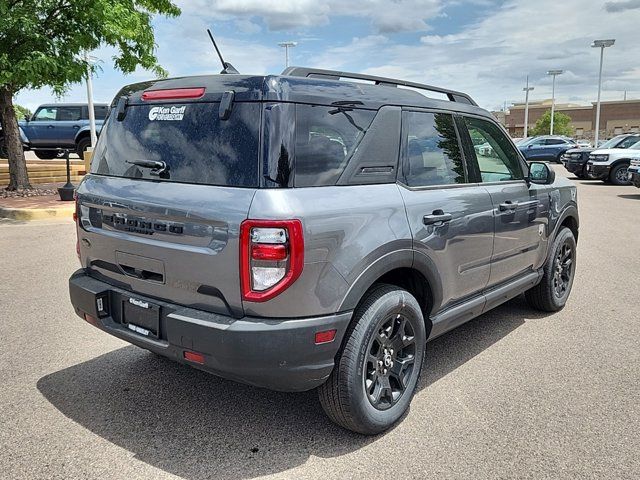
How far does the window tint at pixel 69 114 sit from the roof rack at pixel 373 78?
59.9ft

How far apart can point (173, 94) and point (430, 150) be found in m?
1.61

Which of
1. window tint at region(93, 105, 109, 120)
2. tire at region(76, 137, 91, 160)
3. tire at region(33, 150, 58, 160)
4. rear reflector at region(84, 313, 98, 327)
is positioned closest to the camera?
rear reflector at region(84, 313, 98, 327)

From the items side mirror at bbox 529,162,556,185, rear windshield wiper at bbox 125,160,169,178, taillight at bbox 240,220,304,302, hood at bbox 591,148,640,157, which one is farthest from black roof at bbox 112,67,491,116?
hood at bbox 591,148,640,157

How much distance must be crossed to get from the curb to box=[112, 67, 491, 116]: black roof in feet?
26.6

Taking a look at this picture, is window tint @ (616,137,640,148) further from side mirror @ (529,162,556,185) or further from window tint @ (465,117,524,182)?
window tint @ (465,117,524,182)

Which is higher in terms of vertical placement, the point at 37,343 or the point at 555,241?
the point at 555,241

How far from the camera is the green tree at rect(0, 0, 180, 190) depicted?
10234 millimetres

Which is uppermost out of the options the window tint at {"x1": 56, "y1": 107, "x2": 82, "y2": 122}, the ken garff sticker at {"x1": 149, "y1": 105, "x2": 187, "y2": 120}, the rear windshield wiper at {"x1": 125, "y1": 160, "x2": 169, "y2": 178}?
the window tint at {"x1": 56, "y1": 107, "x2": 82, "y2": 122}

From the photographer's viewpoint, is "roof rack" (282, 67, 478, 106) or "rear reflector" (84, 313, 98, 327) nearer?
"roof rack" (282, 67, 478, 106)

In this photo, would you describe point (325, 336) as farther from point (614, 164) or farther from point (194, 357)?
point (614, 164)

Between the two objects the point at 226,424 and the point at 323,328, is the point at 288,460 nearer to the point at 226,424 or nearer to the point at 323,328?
the point at 226,424

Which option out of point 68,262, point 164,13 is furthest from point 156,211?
point 164,13

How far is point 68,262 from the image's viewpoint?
7145 mm

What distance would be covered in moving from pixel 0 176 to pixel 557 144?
29197mm
